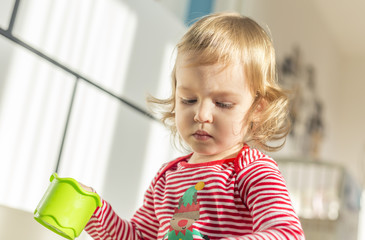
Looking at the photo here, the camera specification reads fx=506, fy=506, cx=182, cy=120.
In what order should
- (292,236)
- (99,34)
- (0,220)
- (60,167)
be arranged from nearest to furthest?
1. (292,236)
2. (0,220)
3. (60,167)
4. (99,34)

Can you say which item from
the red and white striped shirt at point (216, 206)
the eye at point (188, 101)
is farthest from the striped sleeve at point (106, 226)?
the eye at point (188, 101)

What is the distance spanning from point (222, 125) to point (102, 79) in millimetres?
639

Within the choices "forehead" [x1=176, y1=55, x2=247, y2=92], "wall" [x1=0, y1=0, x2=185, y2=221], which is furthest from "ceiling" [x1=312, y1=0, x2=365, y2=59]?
"forehead" [x1=176, y1=55, x2=247, y2=92]

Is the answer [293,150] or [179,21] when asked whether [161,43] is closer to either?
[179,21]

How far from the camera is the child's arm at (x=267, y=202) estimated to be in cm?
72

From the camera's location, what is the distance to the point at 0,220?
109 centimetres

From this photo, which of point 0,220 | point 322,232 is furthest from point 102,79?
point 322,232

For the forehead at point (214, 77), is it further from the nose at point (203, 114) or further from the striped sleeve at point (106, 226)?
the striped sleeve at point (106, 226)

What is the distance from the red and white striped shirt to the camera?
0.75 metres

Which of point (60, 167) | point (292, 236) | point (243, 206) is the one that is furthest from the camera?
point (60, 167)

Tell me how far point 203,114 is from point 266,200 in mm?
188

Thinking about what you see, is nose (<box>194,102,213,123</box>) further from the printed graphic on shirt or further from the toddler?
the printed graphic on shirt

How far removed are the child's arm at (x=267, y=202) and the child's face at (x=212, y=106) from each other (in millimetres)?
79

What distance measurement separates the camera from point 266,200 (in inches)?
30.4
